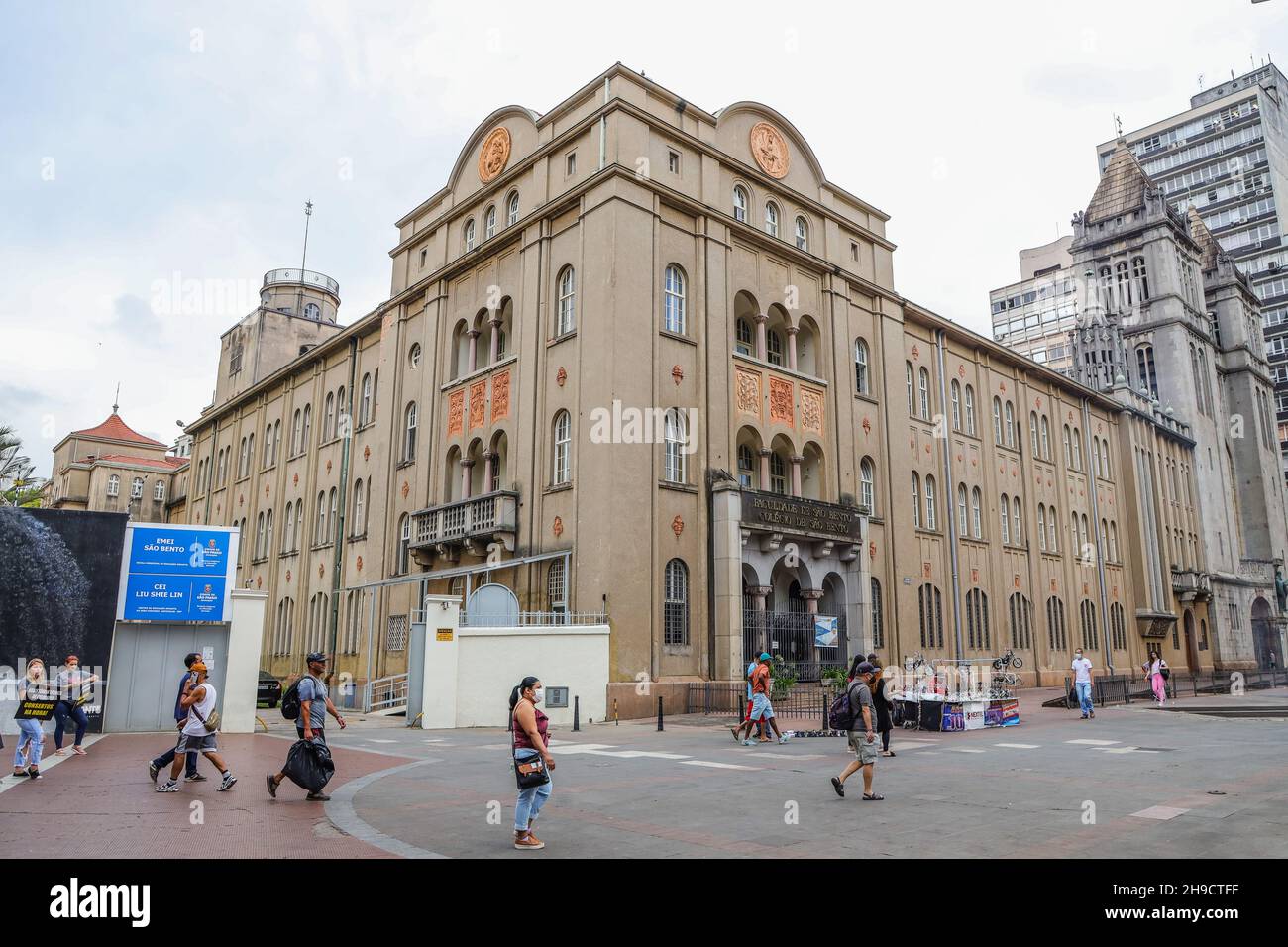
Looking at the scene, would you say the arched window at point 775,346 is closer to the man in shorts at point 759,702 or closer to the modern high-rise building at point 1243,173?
the man in shorts at point 759,702

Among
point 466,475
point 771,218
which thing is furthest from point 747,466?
point 466,475

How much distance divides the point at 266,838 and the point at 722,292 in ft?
75.1

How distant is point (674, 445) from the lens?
2639 centimetres

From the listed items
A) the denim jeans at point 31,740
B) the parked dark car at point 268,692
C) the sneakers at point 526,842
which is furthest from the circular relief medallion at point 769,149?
the sneakers at point 526,842

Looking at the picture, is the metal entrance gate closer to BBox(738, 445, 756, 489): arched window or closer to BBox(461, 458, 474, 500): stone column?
BBox(461, 458, 474, 500): stone column

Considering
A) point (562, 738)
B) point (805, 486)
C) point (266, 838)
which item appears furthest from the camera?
point (805, 486)

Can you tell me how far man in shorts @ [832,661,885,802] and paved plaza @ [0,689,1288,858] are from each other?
22cm

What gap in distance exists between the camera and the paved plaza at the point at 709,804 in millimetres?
7898

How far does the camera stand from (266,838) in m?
8.34

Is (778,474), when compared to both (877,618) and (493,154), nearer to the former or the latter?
(877,618)

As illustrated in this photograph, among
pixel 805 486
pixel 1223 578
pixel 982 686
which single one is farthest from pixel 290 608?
pixel 1223 578

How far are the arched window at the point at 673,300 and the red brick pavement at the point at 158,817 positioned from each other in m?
16.6
